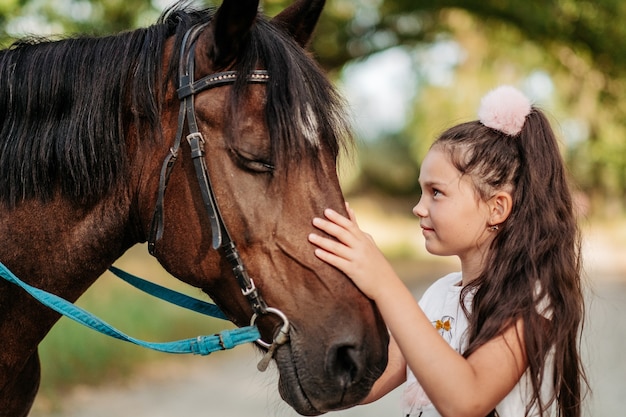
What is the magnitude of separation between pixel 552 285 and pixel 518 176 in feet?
1.11

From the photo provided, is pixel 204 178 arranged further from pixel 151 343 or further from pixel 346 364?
pixel 346 364

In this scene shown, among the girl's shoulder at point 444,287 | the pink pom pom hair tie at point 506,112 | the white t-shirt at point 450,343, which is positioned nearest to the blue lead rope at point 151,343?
the white t-shirt at point 450,343

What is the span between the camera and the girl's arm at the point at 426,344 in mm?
1740

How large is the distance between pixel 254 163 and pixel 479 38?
12460mm

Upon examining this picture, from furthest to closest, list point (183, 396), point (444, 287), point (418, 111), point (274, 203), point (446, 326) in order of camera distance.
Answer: point (418, 111) < point (183, 396) < point (444, 287) < point (446, 326) < point (274, 203)


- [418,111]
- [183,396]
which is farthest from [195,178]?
[418,111]

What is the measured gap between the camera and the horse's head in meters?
1.79

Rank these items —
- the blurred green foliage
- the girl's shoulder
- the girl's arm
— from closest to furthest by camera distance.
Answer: the girl's arm
the girl's shoulder
the blurred green foliage

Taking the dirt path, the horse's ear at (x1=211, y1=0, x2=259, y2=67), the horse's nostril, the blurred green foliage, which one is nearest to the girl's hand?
the horse's nostril

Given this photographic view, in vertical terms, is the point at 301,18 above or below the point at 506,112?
below

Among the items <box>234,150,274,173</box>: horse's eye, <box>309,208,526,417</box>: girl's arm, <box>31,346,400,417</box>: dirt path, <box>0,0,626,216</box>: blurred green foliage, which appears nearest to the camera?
<box>309,208,526,417</box>: girl's arm

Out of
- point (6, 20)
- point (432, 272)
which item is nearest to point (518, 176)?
point (6, 20)

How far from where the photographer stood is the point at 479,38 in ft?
43.9

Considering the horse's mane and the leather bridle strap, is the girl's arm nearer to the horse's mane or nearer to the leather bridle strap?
the leather bridle strap
